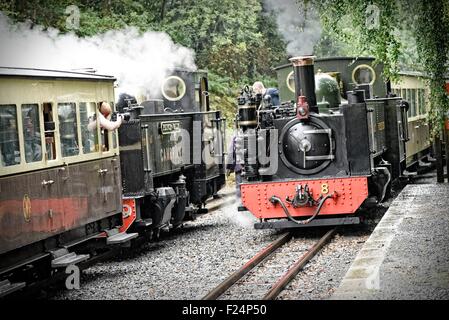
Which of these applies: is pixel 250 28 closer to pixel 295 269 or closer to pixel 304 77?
pixel 304 77

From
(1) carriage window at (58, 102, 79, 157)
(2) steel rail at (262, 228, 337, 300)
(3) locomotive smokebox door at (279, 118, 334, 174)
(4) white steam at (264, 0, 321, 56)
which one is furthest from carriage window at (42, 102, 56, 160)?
(4) white steam at (264, 0, 321, 56)

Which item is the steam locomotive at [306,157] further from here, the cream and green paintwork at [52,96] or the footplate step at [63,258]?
the footplate step at [63,258]

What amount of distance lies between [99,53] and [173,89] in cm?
153

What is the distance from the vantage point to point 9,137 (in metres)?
8.70

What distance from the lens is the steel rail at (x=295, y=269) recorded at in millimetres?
8963

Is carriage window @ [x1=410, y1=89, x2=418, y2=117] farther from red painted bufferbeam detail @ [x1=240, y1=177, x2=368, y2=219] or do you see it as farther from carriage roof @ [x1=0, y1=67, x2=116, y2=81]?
carriage roof @ [x1=0, y1=67, x2=116, y2=81]

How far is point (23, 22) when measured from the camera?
51.6 ft

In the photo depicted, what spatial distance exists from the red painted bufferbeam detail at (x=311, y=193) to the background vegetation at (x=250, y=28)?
1806mm

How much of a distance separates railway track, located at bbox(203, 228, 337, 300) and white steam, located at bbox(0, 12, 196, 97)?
13.1 ft

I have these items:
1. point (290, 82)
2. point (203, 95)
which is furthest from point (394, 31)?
point (203, 95)

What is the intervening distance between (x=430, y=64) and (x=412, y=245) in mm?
3968

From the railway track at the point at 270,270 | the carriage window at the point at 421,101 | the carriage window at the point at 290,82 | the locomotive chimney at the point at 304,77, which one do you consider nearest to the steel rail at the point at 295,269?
the railway track at the point at 270,270
